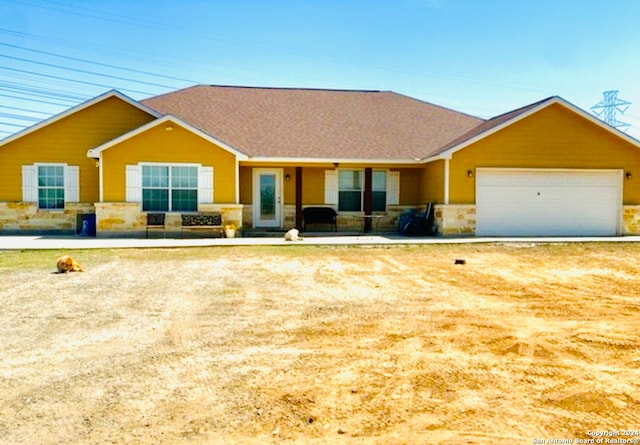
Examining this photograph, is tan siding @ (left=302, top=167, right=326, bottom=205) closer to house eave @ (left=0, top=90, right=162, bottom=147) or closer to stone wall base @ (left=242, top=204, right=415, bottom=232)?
stone wall base @ (left=242, top=204, right=415, bottom=232)

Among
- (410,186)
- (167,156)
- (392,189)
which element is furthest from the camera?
(410,186)

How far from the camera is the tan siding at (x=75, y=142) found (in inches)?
736

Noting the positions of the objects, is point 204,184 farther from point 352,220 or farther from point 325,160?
point 352,220

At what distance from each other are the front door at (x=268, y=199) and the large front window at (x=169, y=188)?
2.89m

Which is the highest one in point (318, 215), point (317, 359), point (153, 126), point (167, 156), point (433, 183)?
point (153, 126)

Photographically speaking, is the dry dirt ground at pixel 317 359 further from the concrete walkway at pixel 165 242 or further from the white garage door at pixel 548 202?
the white garage door at pixel 548 202

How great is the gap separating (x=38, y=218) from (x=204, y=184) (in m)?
6.58

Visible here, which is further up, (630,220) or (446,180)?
(446,180)

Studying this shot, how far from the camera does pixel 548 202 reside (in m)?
18.2

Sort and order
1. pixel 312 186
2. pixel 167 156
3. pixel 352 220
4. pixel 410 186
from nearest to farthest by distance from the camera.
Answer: pixel 167 156 < pixel 312 186 < pixel 352 220 < pixel 410 186

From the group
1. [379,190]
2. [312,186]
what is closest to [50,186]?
[312,186]

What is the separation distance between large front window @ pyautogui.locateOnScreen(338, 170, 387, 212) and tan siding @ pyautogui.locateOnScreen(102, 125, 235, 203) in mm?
4646

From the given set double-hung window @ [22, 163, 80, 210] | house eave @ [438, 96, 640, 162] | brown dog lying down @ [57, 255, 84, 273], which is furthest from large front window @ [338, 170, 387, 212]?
brown dog lying down @ [57, 255, 84, 273]

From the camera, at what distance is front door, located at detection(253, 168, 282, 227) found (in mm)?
19938
